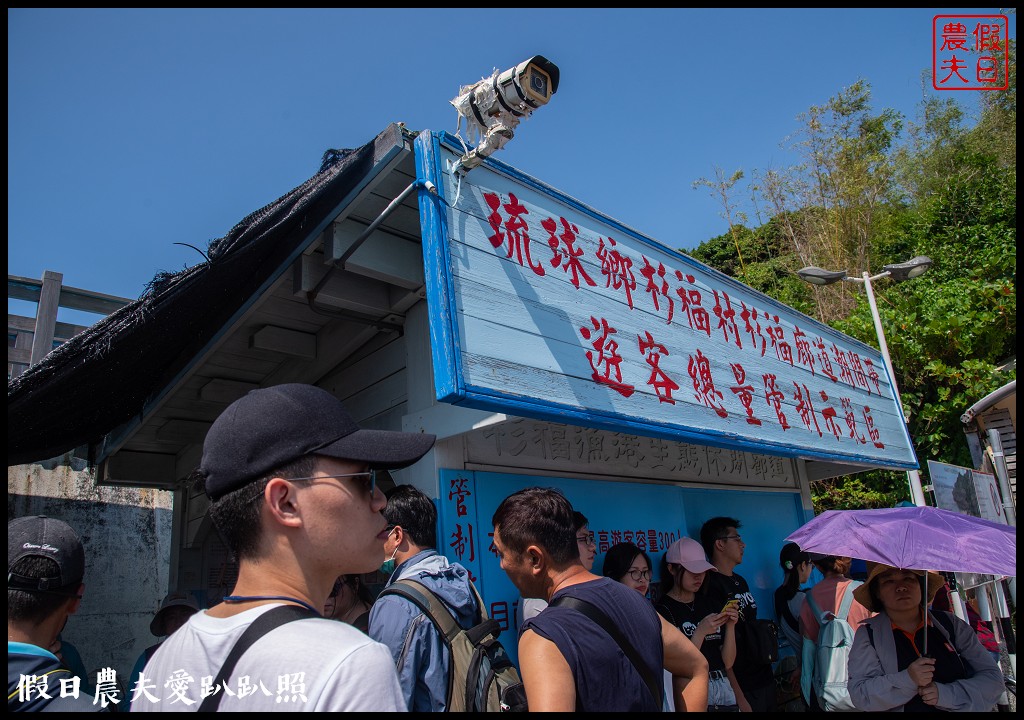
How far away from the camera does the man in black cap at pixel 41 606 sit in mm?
1527

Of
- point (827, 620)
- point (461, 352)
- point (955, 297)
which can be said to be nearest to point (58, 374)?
point (461, 352)

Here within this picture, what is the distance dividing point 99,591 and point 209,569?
1.78m

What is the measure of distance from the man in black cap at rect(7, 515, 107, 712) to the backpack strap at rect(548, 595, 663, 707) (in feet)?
4.16

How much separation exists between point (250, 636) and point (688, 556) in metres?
3.49

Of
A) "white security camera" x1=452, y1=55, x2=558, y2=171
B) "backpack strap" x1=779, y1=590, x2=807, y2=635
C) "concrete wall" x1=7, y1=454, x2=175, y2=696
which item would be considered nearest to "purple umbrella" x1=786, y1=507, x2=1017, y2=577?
"backpack strap" x1=779, y1=590, x2=807, y2=635

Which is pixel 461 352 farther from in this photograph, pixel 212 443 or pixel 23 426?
pixel 23 426

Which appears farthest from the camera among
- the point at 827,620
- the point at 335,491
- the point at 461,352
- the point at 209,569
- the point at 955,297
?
the point at 955,297

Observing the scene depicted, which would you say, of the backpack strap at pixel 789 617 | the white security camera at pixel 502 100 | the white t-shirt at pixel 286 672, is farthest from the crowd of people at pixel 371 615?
the white security camera at pixel 502 100

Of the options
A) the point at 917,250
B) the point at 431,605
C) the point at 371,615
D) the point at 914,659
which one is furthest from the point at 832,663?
the point at 917,250

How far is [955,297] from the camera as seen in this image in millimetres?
11430

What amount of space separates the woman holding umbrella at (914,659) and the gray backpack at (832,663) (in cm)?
31

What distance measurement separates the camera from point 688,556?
4133 mm

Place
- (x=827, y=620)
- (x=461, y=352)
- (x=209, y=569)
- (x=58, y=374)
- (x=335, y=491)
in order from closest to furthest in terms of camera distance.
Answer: (x=335, y=491) < (x=461, y=352) < (x=58, y=374) < (x=827, y=620) < (x=209, y=569)

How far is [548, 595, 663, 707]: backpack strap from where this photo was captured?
2.04 m
